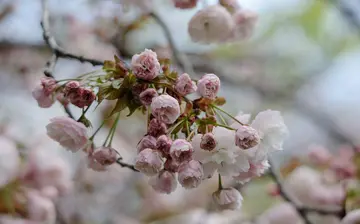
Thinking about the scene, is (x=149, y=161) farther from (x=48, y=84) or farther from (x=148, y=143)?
(x=48, y=84)

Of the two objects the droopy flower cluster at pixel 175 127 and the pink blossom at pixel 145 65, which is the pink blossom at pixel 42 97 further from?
the pink blossom at pixel 145 65

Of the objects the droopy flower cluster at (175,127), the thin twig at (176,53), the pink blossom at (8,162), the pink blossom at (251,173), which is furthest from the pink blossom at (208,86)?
the pink blossom at (8,162)

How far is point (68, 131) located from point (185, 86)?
16 cm

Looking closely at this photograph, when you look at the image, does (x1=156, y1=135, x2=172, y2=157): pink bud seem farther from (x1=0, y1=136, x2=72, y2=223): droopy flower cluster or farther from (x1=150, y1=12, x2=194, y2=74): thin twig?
(x1=0, y1=136, x2=72, y2=223): droopy flower cluster

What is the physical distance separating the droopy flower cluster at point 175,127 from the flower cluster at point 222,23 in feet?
0.81

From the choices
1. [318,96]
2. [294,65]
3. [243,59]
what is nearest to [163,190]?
[243,59]

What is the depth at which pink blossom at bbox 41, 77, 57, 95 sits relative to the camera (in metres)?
0.70

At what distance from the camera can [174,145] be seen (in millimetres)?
599

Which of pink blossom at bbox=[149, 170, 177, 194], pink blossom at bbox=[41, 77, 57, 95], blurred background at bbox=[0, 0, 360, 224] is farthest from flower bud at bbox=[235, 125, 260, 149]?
blurred background at bbox=[0, 0, 360, 224]

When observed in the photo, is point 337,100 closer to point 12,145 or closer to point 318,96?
point 318,96

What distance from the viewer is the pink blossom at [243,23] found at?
1.01 meters

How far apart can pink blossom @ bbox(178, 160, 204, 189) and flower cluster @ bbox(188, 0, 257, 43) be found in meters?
0.36

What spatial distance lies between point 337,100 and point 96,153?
3.23m

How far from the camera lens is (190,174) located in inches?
23.8
